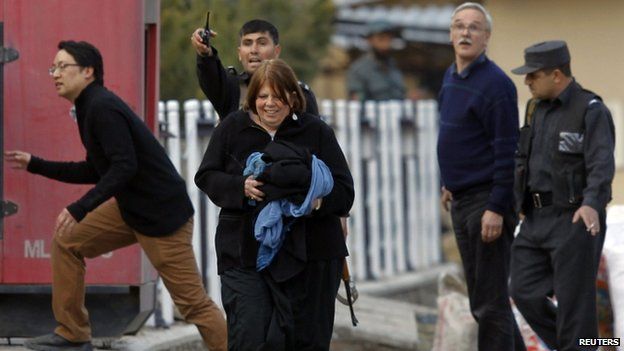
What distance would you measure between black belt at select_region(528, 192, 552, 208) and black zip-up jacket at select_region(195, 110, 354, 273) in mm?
1522

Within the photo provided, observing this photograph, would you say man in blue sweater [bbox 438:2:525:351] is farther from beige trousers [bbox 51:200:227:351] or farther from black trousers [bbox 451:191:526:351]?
beige trousers [bbox 51:200:227:351]

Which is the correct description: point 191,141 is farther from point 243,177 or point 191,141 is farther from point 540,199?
point 243,177

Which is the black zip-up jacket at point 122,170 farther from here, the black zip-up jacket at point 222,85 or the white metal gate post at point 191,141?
the white metal gate post at point 191,141

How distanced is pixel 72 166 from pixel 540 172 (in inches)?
94.1

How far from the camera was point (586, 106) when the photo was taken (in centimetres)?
750

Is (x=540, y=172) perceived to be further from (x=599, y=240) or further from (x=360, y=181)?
(x=360, y=181)

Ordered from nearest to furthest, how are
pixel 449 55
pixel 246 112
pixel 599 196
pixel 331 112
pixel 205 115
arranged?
1. pixel 246 112
2. pixel 599 196
3. pixel 205 115
4. pixel 331 112
5. pixel 449 55

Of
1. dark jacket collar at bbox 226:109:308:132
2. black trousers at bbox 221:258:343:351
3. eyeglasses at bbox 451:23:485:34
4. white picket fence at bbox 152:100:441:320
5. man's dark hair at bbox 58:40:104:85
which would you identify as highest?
eyeglasses at bbox 451:23:485:34

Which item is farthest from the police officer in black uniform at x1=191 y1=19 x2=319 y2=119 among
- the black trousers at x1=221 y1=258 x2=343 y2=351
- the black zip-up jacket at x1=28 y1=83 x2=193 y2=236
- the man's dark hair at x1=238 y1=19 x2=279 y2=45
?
the black trousers at x1=221 y1=258 x2=343 y2=351

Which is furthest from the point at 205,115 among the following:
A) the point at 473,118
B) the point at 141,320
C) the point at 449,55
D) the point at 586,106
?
the point at 449,55

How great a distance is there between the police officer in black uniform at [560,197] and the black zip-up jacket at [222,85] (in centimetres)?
126

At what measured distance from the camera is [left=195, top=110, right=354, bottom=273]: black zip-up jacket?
632cm

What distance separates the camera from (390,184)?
13125mm

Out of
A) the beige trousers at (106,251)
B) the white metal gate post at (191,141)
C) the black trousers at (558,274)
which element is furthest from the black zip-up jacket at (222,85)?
the white metal gate post at (191,141)
